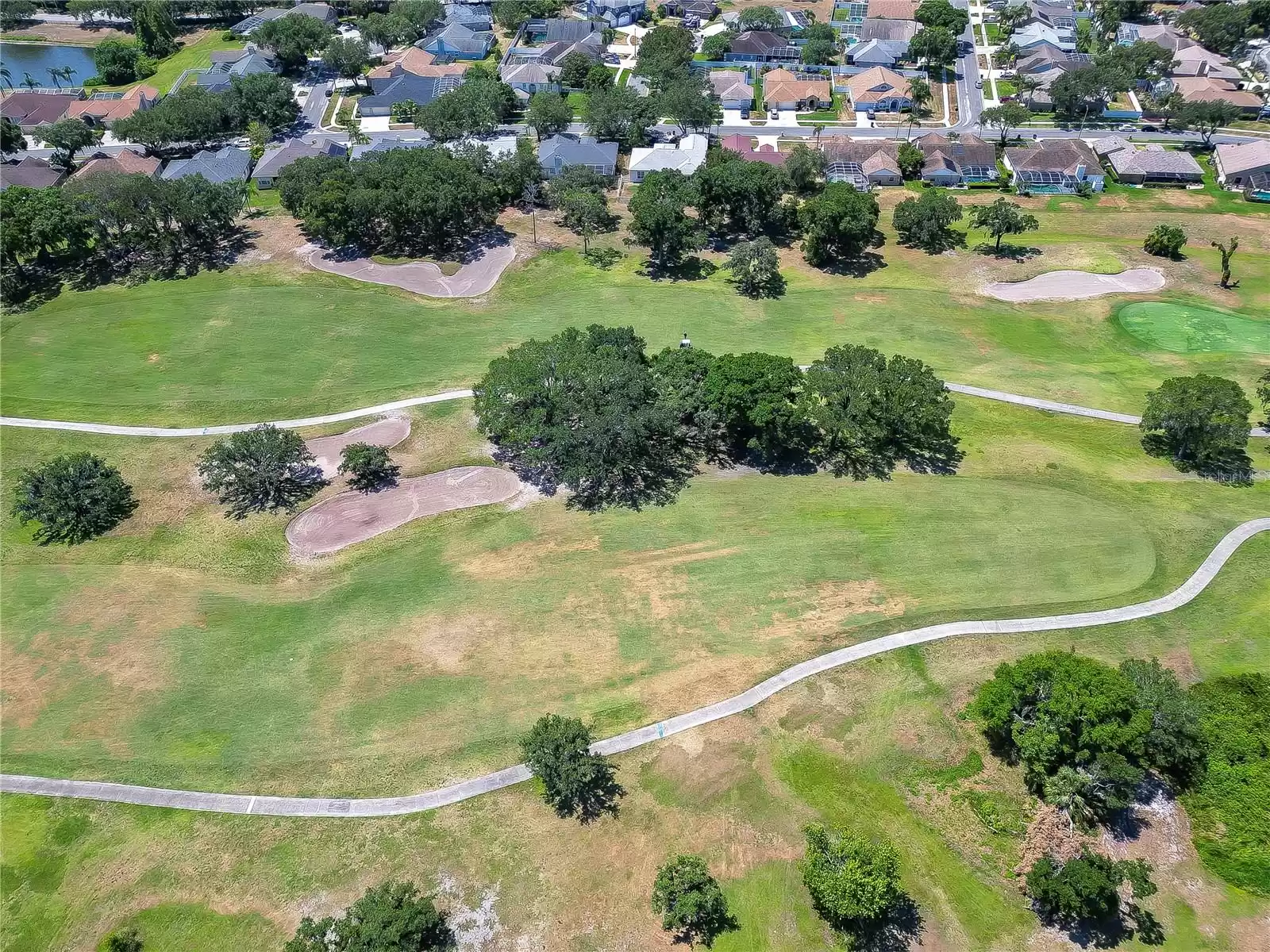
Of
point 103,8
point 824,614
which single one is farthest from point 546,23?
point 824,614

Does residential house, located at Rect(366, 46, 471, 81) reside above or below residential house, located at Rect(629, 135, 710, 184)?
above

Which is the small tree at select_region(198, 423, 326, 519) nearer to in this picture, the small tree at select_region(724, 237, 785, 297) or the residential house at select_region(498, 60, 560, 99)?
the small tree at select_region(724, 237, 785, 297)

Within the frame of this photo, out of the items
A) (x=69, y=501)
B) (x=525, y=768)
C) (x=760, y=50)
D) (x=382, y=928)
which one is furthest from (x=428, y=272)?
(x=760, y=50)

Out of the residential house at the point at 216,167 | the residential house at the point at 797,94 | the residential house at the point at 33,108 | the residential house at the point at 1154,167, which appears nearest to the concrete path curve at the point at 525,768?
the residential house at the point at 1154,167

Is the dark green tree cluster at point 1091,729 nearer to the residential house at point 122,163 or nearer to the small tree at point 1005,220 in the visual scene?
→ the small tree at point 1005,220

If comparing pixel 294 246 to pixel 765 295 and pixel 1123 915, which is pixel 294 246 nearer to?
pixel 765 295

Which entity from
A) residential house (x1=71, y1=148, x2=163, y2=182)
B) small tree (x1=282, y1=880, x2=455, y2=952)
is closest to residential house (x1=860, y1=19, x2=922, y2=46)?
residential house (x1=71, y1=148, x2=163, y2=182)
